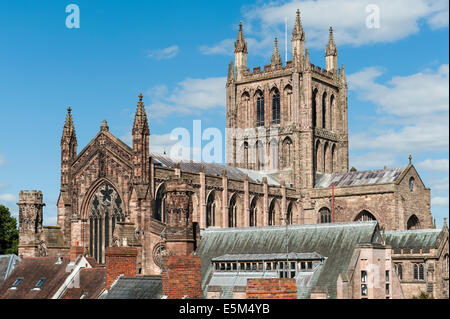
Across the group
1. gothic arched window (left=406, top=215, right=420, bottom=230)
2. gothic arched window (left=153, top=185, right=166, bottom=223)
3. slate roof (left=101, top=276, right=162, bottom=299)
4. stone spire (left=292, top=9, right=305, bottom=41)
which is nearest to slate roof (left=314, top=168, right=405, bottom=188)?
gothic arched window (left=406, top=215, right=420, bottom=230)

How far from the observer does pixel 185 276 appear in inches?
861

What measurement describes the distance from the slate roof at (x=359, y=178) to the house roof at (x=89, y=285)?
158 ft

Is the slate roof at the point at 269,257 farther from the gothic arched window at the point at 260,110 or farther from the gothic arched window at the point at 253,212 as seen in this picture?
the gothic arched window at the point at 260,110

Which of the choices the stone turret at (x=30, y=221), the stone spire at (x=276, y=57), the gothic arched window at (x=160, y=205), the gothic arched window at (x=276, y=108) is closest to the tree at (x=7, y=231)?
the stone turret at (x=30, y=221)

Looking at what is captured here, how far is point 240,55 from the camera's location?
307 feet

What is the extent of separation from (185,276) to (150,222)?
36.5 m

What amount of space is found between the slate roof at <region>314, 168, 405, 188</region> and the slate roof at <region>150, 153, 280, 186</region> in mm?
6046

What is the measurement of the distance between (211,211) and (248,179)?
9133mm

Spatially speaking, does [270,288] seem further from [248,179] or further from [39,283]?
[248,179]

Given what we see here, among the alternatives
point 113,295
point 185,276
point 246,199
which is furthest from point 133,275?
point 246,199

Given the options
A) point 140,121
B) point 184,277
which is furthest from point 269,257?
point 140,121

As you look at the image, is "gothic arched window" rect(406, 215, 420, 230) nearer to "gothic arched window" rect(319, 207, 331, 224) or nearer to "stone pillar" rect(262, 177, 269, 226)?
"gothic arched window" rect(319, 207, 331, 224)

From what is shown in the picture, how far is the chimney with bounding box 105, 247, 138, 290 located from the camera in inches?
1191

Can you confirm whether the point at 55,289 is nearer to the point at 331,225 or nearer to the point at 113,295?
the point at 113,295
